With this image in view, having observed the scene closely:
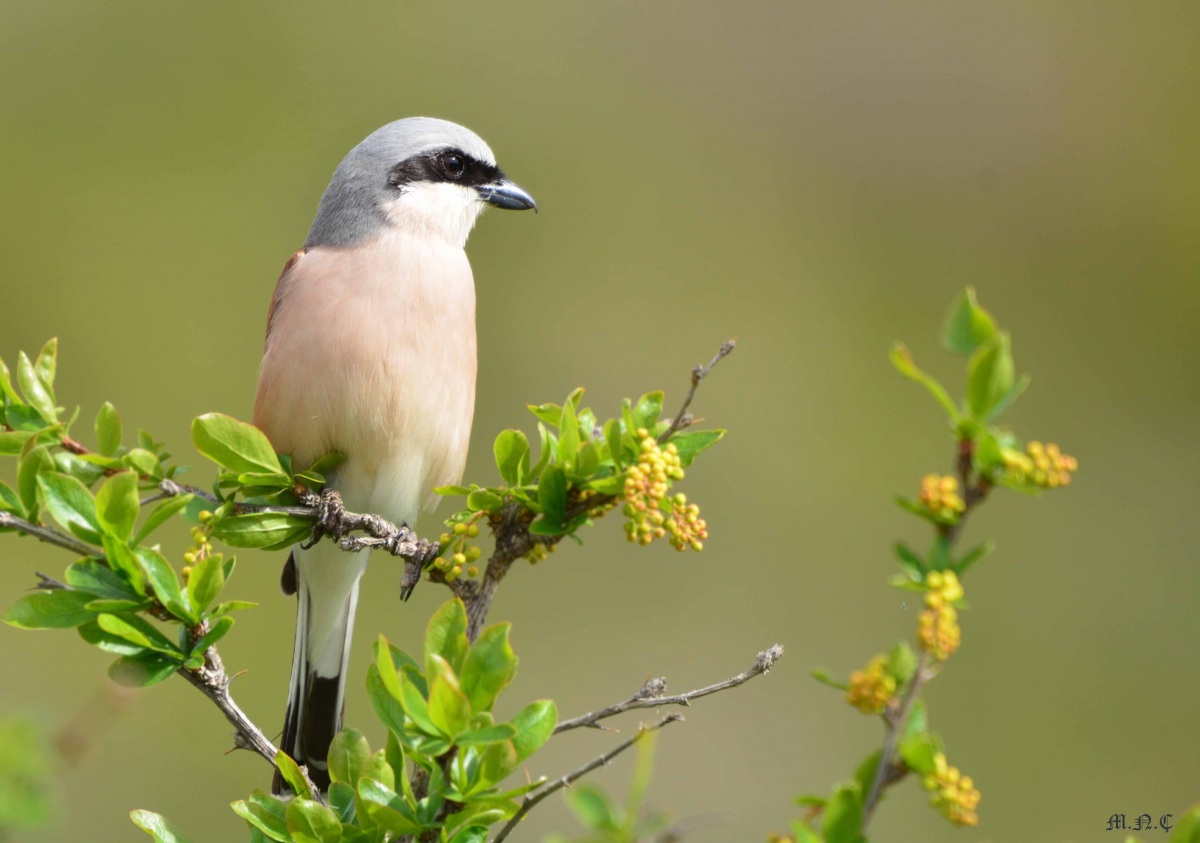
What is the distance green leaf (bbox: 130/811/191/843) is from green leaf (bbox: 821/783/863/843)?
2.60ft

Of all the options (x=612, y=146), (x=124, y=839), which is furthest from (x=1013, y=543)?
(x=124, y=839)

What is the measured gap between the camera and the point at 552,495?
1.45 metres

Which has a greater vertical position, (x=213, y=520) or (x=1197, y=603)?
(x=1197, y=603)

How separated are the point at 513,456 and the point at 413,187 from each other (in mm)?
1326

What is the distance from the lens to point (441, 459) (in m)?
2.49

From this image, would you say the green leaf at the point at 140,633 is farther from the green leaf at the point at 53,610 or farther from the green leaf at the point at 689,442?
the green leaf at the point at 689,442

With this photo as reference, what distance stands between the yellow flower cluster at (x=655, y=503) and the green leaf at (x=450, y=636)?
22 centimetres

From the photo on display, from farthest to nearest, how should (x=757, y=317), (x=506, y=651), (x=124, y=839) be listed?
1. (x=757, y=317)
2. (x=124, y=839)
3. (x=506, y=651)

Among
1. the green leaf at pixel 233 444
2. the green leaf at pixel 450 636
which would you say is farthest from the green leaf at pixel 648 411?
the green leaf at pixel 233 444

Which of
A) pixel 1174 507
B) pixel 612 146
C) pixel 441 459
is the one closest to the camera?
pixel 441 459

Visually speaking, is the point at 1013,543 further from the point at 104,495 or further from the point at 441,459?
the point at 104,495

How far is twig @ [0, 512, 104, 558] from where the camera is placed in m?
1.29

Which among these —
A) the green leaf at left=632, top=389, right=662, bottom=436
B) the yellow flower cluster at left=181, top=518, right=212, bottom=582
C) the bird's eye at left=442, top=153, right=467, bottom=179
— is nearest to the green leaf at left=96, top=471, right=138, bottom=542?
the yellow flower cluster at left=181, top=518, right=212, bottom=582

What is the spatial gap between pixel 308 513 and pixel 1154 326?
5.43m
